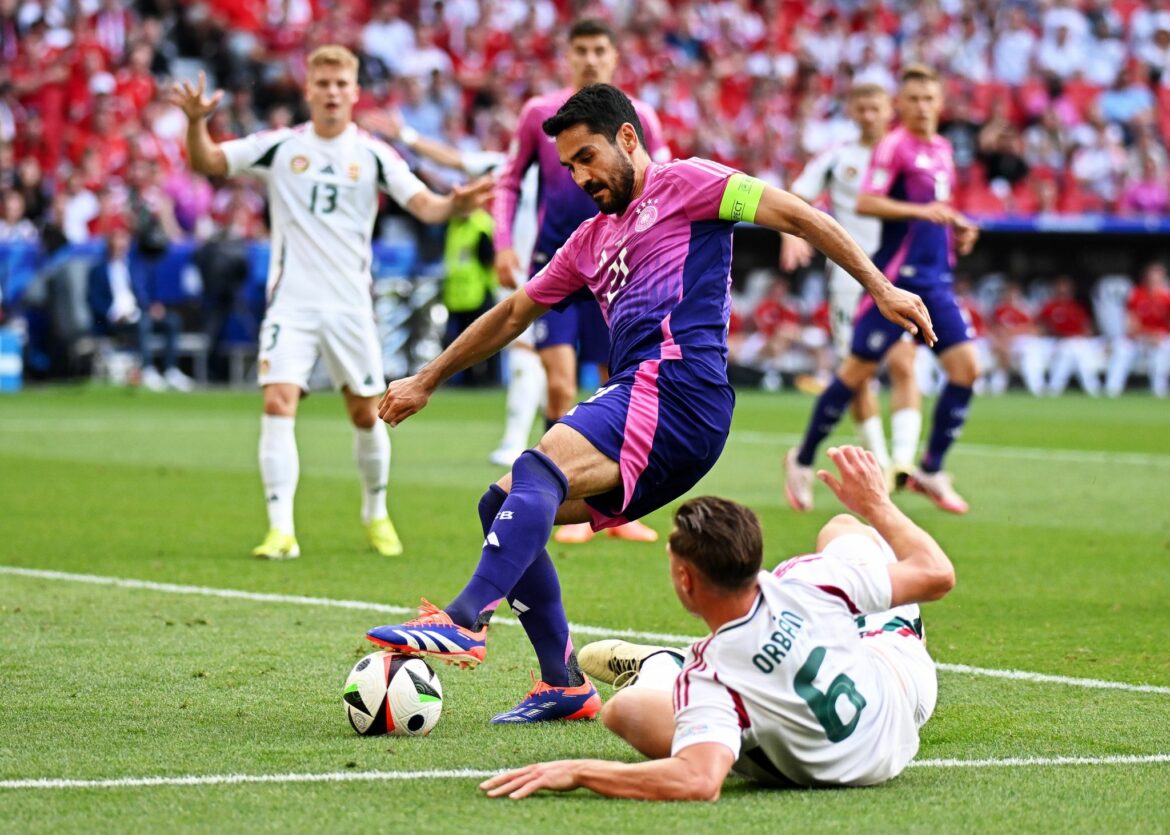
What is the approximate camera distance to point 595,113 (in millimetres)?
5695

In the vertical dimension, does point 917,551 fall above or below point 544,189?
below

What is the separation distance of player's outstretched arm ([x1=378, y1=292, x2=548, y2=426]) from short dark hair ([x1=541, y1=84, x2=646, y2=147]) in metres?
0.62

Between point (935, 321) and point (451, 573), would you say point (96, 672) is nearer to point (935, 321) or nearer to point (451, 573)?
point (451, 573)

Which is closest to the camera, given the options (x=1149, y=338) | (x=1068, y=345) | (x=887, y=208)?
(x=887, y=208)

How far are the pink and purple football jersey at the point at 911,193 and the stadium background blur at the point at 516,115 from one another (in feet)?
36.6

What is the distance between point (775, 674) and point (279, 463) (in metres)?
5.69

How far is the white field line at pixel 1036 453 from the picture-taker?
15.7 meters

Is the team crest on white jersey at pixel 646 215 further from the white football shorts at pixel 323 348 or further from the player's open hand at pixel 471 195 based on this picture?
the white football shorts at pixel 323 348

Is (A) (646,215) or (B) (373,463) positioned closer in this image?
(A) (646,215)

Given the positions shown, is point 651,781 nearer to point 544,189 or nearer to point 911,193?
point 544,189

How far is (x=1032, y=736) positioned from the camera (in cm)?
557

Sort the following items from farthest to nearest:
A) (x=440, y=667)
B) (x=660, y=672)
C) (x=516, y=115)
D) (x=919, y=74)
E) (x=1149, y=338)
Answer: (x=1149, y=338) → (x=516, y=115) → (x=919, y=74) → (x=440, y=667) → (x=660, y=672)

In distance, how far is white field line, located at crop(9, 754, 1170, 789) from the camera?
4805 millimetres

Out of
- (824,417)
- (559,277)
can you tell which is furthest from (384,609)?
(824,417)
